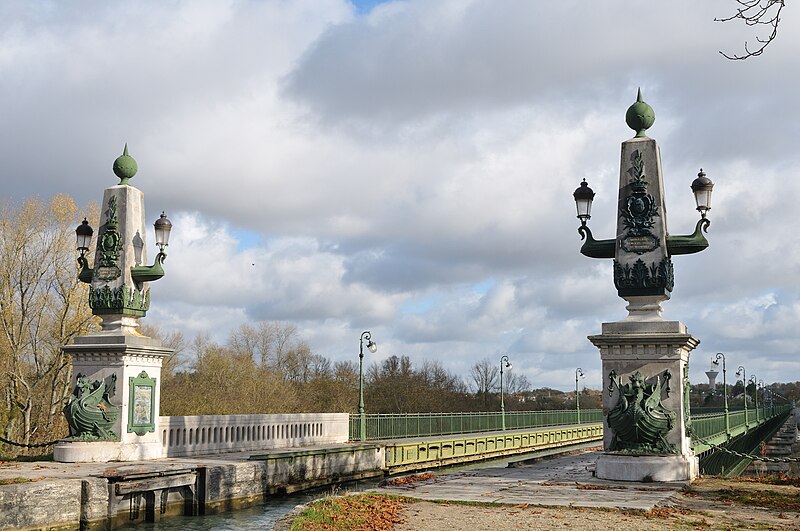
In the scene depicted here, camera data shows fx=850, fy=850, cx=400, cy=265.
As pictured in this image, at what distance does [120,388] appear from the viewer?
2233 cm

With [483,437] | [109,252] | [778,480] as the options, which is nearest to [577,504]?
[778,480]

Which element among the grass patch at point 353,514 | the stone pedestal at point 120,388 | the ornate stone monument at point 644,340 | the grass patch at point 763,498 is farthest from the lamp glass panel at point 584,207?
the stone pedestal at point 120,388

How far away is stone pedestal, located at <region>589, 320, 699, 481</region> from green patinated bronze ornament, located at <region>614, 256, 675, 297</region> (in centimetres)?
72

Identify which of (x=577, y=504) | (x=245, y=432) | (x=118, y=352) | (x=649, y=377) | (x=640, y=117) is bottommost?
(x=577, y=504)

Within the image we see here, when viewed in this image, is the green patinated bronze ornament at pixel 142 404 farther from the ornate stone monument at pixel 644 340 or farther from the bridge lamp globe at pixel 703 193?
the bridge lamp globe at pixel 703 193

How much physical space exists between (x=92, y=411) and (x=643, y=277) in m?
14.1

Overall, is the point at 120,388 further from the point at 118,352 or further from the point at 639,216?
the point at 639,216

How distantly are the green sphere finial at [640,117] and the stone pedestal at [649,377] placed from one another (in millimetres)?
4389

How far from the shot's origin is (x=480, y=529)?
11.4m

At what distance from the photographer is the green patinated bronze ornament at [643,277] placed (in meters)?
17.5

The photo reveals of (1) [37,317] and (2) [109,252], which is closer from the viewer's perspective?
(2) [109,252]

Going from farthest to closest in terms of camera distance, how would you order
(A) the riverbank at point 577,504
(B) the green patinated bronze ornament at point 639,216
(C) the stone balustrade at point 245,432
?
(C) the stone balustrade at point 245,432
(B) the green patinated bronze ornament at point 639,216
(A) the riverbank at point 577,504

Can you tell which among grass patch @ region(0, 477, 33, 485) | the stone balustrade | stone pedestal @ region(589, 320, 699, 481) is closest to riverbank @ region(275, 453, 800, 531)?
stone pedestal @ region(589, 320, 699, 481)

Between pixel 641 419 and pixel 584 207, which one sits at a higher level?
pixel 584 207
